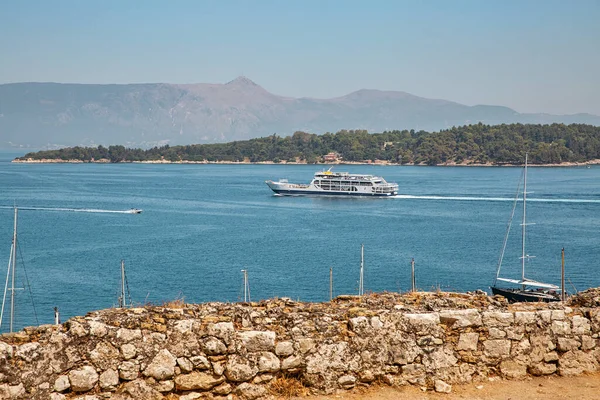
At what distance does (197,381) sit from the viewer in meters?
7.36

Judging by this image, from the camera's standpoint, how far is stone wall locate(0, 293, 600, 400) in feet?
23.0

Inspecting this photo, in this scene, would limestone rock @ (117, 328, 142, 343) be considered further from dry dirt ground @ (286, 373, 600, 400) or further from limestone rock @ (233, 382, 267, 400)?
dry dirt ground @ (286, 373, 600, 400)

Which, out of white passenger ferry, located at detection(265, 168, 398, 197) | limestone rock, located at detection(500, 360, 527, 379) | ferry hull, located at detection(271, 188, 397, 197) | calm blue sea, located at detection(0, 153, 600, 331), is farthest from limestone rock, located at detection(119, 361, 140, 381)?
ferry hull, located at detection(271, 188, 397, 197)

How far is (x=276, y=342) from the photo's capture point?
25.0 feet

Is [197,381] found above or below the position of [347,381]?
above

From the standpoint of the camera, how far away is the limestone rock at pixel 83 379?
22.9ft

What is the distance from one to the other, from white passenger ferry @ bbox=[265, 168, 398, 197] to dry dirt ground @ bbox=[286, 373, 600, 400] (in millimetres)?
90560

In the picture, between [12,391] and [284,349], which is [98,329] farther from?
[284,349]

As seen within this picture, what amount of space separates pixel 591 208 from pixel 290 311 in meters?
76.5

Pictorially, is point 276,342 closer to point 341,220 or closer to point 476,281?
point 476,281

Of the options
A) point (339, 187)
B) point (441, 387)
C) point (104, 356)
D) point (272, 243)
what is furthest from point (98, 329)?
point (339, 187)

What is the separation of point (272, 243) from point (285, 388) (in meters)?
46.7

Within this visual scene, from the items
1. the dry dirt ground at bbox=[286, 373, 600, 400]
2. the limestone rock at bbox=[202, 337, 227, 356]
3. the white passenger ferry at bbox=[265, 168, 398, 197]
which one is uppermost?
the limestone rock at bbox=[202, 337, 227, 356]

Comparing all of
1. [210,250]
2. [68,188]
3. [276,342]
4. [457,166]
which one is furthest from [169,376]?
[457,166]
